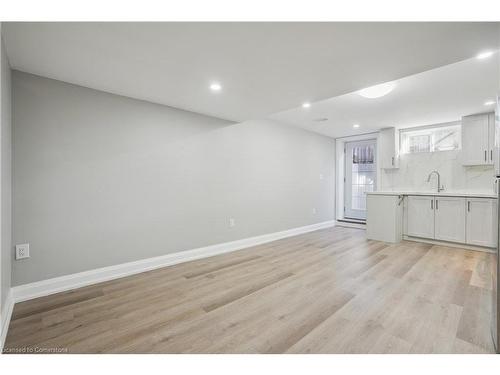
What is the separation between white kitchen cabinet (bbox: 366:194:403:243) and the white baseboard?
5.01 metres

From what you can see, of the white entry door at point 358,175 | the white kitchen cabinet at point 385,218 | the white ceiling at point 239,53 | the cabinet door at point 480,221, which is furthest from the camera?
the white entry door at point 358,175

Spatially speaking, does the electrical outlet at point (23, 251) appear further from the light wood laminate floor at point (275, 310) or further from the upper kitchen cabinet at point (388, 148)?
the upper kitchen cabinet at point (388, 148)

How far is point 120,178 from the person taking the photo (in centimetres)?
275

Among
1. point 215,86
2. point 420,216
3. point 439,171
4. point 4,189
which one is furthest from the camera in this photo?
point 439,171

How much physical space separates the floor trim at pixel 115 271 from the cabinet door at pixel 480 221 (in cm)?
340

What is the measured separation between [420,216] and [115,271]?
5007 mm

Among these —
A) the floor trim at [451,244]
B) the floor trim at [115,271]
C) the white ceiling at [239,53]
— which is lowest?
the floor trim at [451,244]

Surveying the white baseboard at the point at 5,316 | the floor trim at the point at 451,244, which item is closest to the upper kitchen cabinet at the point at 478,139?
the floor trim at the point at 451,244

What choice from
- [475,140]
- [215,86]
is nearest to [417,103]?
[475,140]

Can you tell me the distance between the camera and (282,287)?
245cm

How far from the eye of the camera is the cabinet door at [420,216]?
13.9ft

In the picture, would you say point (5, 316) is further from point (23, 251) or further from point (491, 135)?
point (491, 135)

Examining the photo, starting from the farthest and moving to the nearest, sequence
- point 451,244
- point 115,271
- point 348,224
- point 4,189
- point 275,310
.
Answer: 1. point 348,224
2. point 451,244
3. point 115,271
4. point 275,310
5. point 4,189

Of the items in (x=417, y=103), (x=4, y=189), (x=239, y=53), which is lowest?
(x=4, y=189)
